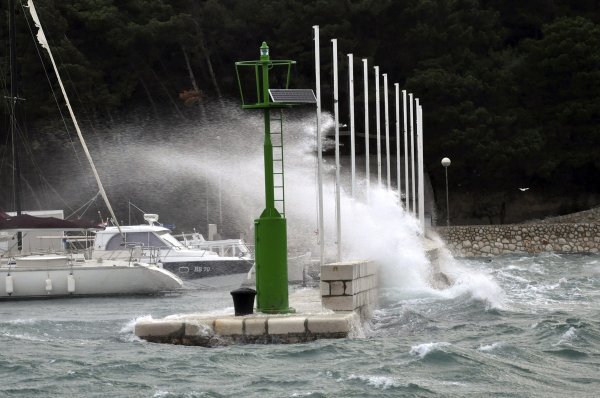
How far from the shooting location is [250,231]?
56.6 m

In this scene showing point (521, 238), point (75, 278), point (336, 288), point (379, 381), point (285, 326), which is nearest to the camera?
point (379, 381)

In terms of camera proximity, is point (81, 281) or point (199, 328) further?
point (81, 281)

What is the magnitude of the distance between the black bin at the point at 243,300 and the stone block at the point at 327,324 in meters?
1.18

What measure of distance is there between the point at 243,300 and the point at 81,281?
1562 cm

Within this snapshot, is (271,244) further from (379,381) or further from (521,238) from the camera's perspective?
(521,238)

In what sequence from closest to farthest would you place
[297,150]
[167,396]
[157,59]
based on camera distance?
[167,396]
[297,150]
[157,59]

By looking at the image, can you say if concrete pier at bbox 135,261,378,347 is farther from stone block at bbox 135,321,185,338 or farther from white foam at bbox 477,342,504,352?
white foam at bbox 477,342,504,352

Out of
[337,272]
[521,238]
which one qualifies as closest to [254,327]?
[337,272]

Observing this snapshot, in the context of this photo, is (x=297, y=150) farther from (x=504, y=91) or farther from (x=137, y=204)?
(x=504, y=91)

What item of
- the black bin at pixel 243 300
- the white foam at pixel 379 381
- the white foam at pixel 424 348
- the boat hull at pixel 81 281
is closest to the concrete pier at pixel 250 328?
the black bin at pixel 243 300

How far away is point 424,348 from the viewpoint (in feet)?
→ 62.3

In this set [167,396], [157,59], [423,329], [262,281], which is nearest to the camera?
[167,396]

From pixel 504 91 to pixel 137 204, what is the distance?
17.3 metres

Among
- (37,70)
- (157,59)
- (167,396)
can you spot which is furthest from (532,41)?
(167,396)
